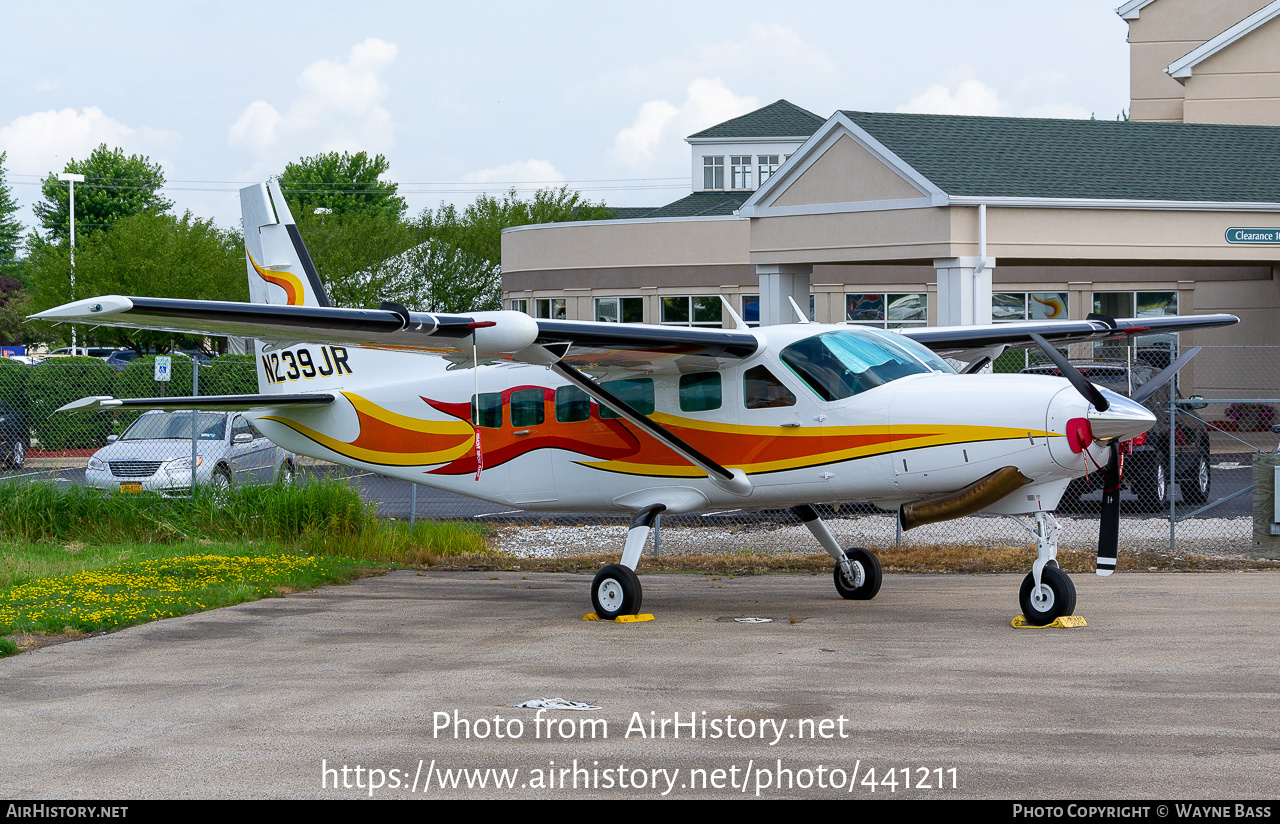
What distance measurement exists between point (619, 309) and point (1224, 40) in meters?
17.3

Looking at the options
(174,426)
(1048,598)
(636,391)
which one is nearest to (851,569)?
(1048,598)

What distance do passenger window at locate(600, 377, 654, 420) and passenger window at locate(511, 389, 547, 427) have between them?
739 mm

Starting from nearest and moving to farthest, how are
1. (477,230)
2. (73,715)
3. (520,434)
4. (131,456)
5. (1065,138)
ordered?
(73,715) < (520,434) < (131,456) < (1065,138) < (477,230)

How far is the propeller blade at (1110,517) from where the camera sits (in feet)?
33.4

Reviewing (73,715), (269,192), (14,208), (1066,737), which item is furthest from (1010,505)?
(14,208)

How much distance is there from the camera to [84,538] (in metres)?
16.2

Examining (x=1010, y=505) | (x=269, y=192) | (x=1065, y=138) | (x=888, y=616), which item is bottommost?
(x=888, y=616)

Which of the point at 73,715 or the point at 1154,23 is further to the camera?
the point at 1154,23

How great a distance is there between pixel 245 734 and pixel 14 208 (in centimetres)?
8151

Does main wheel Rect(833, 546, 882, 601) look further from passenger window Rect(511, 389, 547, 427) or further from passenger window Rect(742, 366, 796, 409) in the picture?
passenger window Rect(511, 389, 547, 427)

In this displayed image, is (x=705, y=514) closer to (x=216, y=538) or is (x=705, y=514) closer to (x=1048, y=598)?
(x=216, y=538)

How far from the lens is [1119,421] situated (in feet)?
31.7

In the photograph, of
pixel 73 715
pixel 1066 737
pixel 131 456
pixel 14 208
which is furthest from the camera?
pixel 14 208

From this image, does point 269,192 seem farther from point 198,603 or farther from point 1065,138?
point 1065,138
